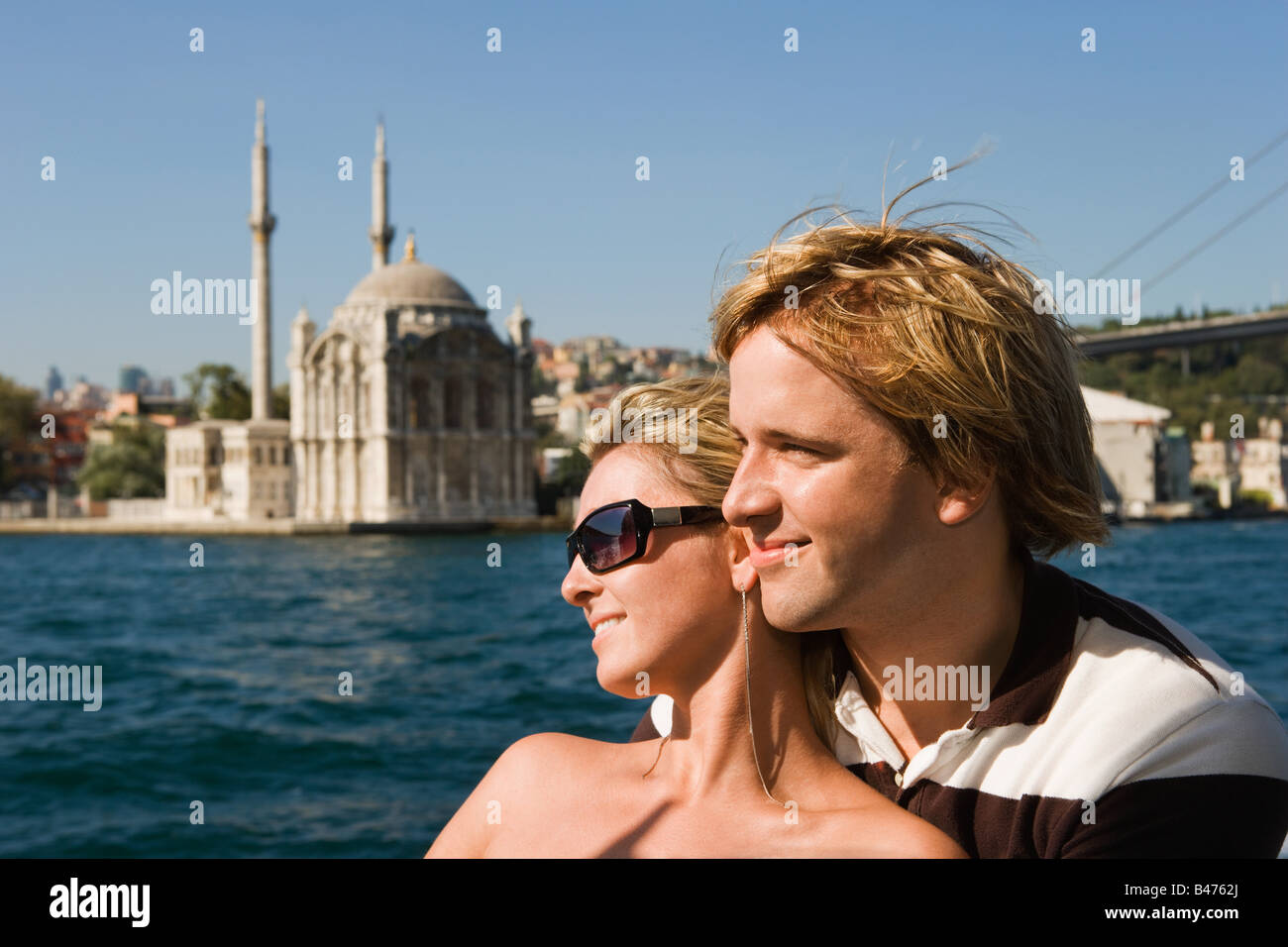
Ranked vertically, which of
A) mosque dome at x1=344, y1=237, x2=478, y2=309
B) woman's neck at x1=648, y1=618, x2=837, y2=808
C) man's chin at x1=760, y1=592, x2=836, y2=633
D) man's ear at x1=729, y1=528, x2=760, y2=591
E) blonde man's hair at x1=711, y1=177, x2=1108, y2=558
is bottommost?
woman's neck at x1=648, y1=618, x2=837, y2=808

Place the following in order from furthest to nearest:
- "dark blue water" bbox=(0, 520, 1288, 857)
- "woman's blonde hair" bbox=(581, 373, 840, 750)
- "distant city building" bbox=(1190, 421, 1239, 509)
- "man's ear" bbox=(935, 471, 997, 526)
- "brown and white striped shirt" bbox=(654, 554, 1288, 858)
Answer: "distant city building" bbox=(1190, 421, 1239, 509)
"dark blue water" bbox=(0, 520, 1288, 857)
"woman's blonde hair" bbox=(581, 373, 840, 750)
"man's ear" bbox=(935, 471, 997, 526)
"brown and white striped shirt" bbox=(654, 554, 1288, 858)

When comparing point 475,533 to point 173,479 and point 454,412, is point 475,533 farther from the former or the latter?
point 173,479

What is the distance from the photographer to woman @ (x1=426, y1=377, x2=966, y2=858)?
4.10 feet

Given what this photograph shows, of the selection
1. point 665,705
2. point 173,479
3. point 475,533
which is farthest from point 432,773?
point 173,479

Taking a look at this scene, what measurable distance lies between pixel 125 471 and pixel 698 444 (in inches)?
1939

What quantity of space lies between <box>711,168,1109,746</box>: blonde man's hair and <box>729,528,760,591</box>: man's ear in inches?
6.5

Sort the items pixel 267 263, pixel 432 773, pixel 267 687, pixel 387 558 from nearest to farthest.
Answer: pixel 432 773 < pixel 267 687 < pixel 387 558 < pixel 267 263

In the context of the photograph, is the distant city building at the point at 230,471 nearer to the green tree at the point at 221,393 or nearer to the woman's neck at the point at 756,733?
the green tree at the point at 221,393

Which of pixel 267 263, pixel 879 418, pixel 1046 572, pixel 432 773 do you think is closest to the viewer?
pixel 879 418

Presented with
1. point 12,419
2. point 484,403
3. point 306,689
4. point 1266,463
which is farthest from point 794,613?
point 1266,463

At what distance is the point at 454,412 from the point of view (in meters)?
42.5

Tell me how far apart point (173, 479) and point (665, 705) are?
45.5 m

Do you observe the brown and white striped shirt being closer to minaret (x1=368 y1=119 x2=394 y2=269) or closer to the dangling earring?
the dangling earring

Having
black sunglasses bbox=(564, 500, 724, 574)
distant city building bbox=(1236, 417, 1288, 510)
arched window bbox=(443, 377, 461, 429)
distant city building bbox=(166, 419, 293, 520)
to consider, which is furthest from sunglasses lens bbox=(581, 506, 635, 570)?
distant city building bbox=(1236, 417, 1288, 510)
